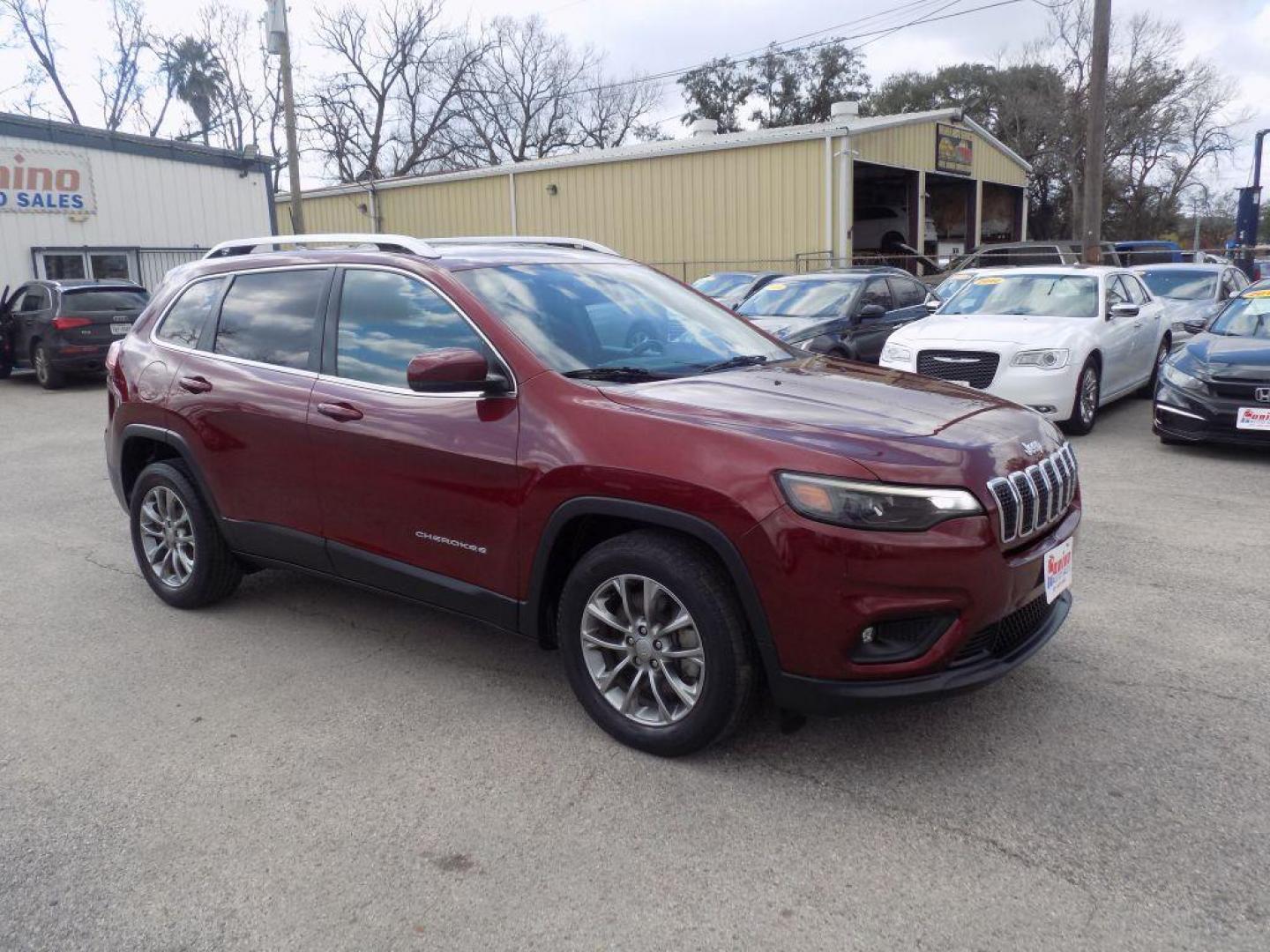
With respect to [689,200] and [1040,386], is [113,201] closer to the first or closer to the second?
[689,200]

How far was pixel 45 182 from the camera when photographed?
65.2ft

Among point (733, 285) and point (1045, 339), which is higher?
point (733, 285)

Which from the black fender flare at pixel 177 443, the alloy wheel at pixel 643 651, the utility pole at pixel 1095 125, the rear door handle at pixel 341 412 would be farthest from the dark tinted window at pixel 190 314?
the utility pole at pixel 1095 125

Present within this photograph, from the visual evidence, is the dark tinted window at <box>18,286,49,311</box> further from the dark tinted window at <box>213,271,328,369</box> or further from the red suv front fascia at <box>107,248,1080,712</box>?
the red suv front fascia at <box>107,248,1080,712</box>

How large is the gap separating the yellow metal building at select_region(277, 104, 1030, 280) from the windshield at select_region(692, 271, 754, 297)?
6195 mm

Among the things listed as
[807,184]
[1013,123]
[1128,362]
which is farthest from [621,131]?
[1128,362]

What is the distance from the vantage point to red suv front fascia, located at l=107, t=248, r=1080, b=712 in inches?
116

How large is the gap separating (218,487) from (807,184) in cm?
1911

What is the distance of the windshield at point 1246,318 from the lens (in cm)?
865

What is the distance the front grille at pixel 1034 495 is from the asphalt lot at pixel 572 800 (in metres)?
0.78

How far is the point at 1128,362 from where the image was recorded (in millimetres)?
10391

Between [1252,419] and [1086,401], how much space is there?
166 centimetres

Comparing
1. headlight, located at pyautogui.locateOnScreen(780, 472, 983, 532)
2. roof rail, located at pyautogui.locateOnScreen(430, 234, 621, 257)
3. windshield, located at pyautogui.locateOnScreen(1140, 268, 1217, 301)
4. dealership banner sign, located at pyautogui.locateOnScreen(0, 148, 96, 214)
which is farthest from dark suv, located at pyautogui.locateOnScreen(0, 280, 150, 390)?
windshield, located at pyautogui.locateOnScreen(1140, 268, 1217, 301)

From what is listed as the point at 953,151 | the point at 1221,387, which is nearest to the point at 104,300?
the point at 1221,387
